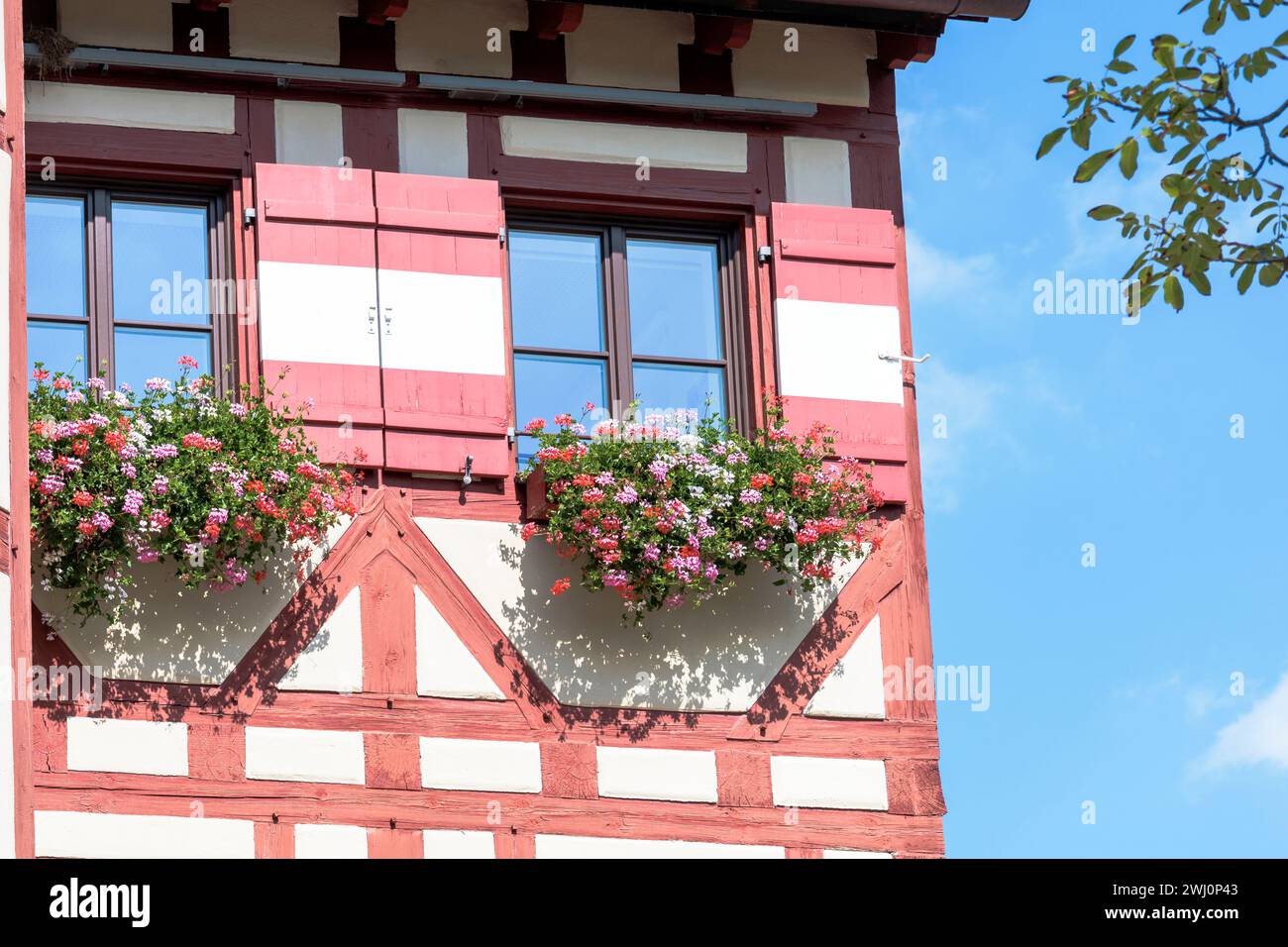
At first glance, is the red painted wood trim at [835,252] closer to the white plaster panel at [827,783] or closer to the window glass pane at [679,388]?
the window glass pane at [679,388]

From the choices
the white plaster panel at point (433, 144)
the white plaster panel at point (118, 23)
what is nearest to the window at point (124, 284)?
the white plaster panel at point (118, 23)

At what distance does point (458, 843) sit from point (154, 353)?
2.55m

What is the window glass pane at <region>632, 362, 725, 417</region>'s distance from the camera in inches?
506

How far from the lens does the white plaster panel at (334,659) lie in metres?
11.7

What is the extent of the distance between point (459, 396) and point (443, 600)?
95cm

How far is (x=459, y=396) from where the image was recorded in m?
12.3

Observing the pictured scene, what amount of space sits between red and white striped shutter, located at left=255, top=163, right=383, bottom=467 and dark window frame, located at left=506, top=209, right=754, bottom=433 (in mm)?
779

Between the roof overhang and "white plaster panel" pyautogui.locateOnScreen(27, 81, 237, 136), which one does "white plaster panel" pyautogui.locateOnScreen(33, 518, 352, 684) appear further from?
the roof overhang

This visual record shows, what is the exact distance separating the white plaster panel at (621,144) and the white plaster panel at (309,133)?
80 centimetres
